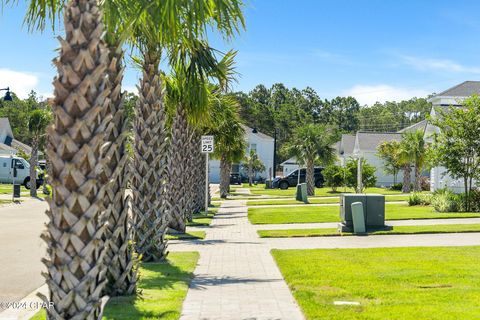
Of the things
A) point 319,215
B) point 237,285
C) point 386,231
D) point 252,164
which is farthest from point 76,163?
point 252,164

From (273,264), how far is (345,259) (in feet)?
4.55

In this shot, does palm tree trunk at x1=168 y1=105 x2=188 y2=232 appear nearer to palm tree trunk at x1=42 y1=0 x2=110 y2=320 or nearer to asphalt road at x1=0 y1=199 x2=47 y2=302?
asphalt road at x1=0 y1=199 x2=47 y2=302

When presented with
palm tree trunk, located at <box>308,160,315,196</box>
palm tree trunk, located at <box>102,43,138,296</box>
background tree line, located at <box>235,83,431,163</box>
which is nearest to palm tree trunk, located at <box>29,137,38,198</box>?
palm tree trunk, located at <box>308,160,315,196</box>

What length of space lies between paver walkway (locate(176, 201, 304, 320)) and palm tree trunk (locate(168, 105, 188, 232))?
5.35ft

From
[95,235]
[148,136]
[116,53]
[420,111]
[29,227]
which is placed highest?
[420,111]

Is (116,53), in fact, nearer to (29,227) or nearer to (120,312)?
(120,312)

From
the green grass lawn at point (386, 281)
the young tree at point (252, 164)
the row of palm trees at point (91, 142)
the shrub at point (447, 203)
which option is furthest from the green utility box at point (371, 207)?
the young tree at point (252, 164)

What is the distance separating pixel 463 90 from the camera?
41906 millimetres

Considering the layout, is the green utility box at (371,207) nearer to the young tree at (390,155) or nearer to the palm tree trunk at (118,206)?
the palm tree trunk at (118,206)

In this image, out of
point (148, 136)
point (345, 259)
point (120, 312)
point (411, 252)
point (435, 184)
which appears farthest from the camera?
point (435, 184)

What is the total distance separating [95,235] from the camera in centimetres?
527

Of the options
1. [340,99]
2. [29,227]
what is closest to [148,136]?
[29,227]

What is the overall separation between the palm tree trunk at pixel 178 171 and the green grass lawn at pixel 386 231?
7.62ft

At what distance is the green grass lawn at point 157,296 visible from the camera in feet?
23.6
